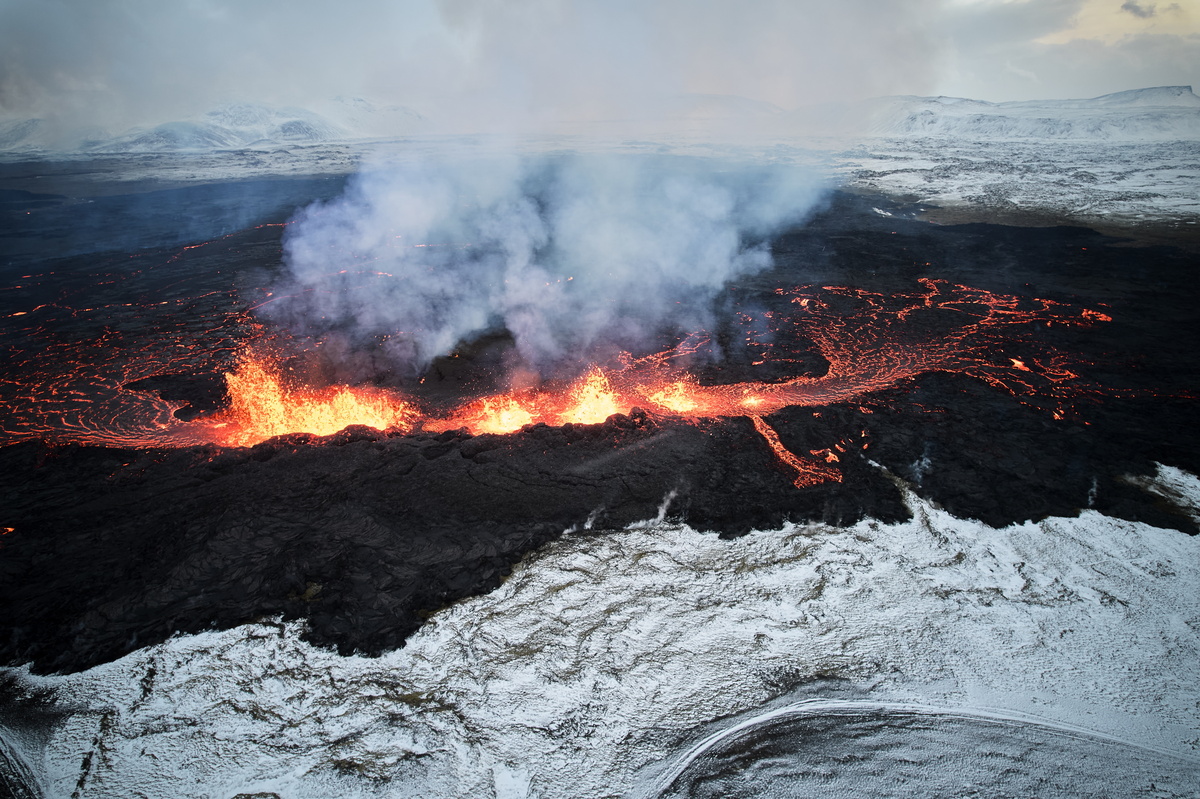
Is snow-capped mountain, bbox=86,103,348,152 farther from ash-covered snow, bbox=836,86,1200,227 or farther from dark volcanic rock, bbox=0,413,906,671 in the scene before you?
dark volcanic rock, bbox=0,413,906,671

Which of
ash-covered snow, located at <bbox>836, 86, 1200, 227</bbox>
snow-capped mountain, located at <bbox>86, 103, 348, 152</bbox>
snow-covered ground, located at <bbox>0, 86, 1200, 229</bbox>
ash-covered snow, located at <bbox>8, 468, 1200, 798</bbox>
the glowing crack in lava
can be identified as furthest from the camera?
snow-capped mountain, located at <bbox>86, 103, 348, 152</bbox>

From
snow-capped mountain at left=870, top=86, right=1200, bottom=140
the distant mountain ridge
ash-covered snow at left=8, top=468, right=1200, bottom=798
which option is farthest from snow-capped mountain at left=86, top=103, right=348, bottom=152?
ash-covered snow at left=8, top=468, right=1200, bottom=798

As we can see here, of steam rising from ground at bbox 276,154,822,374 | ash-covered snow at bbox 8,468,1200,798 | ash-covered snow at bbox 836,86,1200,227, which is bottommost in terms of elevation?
ash-covered snow at bbox 8,468,1200,798

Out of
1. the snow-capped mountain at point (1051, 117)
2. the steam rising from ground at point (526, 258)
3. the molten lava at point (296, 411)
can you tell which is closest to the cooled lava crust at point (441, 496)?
the molten lava at point (296, 411)

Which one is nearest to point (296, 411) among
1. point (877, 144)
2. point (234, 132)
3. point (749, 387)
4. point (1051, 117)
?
point (749, 387)

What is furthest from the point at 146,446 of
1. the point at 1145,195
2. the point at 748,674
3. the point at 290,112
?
the point at 290,112

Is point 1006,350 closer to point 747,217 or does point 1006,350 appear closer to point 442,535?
point 442,535
